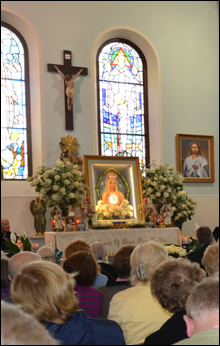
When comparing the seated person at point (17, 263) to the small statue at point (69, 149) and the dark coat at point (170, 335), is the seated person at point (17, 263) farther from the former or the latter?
the small statue at point (69, 149)

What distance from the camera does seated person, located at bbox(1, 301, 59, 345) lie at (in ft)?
3.40

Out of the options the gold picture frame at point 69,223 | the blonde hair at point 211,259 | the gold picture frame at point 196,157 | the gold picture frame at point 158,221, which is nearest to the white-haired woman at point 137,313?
the blonde hair at point 211,259

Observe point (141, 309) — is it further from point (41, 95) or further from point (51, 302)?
point (41, 95)

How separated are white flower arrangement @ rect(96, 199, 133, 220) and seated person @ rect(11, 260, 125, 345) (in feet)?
20.4

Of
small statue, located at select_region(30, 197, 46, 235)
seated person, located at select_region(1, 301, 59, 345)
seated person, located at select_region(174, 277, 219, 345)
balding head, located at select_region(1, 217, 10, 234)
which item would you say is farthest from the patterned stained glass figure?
seated person, located at select_region(1, 301, 59, 345)

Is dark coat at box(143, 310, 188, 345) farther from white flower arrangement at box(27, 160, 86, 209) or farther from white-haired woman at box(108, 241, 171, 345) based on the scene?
white flower arrangement at box(27, 160, 86, 209)

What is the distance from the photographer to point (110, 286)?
149 inches

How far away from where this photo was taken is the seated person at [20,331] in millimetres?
1037

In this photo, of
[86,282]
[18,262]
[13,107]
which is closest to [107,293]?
[86,282]

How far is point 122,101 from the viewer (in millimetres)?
11688

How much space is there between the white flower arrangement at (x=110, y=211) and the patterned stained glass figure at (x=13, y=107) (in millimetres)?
2359

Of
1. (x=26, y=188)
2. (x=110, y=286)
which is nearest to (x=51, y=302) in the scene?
(x=110, y=286)

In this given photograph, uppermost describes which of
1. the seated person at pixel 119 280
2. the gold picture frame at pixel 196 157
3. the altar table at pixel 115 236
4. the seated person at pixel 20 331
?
the gold picture frame at pixel 196 157

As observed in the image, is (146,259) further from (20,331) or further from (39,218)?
(39,218)
